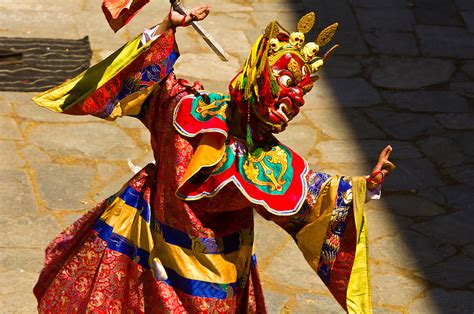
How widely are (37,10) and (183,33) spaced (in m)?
1.20

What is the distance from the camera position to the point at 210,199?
4.23m

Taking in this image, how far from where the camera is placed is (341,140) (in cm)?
757

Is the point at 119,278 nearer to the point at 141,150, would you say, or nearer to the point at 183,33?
the point at 141,150

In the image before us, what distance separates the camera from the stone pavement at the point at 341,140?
19.8ft

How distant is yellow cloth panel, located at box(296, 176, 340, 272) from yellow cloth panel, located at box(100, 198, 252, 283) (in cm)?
23

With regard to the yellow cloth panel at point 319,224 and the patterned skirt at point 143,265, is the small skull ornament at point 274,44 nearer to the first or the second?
the yellow cloth panel at point 319,224

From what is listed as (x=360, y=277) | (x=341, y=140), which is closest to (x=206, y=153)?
(x=360, y=277)

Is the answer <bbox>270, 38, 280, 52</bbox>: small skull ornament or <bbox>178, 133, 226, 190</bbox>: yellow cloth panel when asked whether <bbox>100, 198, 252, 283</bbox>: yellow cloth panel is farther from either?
<bbox>270, 38, 280, 52</bbox>: small skull ornament

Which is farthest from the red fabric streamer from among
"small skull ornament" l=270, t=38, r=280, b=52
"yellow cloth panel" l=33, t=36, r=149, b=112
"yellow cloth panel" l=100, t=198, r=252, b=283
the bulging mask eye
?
"yellow cloth panel" l=100, t=198, r=252, b=283

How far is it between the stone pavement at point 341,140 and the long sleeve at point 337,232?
135 centimetres

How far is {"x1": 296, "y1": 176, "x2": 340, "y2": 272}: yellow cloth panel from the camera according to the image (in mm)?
4316

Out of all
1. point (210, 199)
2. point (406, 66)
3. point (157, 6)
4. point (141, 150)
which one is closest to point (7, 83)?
point (141, 150)

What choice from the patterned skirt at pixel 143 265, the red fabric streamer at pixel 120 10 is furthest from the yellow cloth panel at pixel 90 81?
the patterned skirt at pixel 143 265

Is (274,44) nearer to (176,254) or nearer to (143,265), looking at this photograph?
(176,254)
